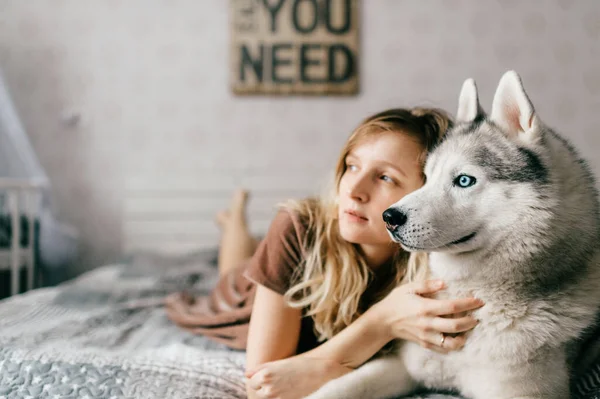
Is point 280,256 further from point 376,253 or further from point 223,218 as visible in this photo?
point 223,218

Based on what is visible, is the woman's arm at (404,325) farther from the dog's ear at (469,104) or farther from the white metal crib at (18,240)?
the white metal crib at (18,240)

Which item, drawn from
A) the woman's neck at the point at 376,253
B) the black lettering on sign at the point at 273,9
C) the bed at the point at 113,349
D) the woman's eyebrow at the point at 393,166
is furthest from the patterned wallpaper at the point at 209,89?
the woman's eyebrow at the point at 393,166

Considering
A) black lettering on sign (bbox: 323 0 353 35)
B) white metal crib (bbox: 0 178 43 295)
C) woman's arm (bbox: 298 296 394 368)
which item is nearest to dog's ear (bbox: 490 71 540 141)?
woman's arm (bbox: 298 296 394 368)

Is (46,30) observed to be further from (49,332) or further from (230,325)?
(230,325)

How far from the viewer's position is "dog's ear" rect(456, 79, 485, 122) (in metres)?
0.87

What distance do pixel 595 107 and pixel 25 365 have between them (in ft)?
10.1

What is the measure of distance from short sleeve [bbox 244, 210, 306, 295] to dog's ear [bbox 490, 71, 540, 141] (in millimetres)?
454

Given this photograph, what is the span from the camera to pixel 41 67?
2.88 m

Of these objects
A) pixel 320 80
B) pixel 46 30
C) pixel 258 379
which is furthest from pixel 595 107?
pixel 46 30

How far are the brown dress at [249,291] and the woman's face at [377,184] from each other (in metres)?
0.13

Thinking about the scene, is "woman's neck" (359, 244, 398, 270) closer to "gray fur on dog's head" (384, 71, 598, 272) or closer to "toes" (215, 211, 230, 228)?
"gray fur on dog's head" (384, 71, 598, 272)

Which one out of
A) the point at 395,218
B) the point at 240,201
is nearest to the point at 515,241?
the point at 395,218

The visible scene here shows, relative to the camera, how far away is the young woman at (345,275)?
2.99 feet

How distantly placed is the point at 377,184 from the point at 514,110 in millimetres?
285
